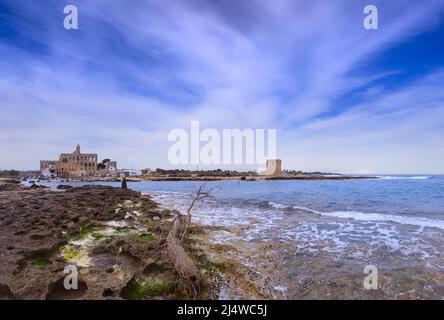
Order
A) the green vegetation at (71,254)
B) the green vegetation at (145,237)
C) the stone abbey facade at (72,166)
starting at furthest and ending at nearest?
the stone abbey facade at (72,166) < the green vegetation at (145,237) < the green vegetation at (71,254)

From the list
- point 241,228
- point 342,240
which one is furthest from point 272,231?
point 342,240

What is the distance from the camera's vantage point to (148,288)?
620 centimetres

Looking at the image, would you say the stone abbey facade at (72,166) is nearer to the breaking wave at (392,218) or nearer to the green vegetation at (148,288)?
the breaking wave at (392,218)

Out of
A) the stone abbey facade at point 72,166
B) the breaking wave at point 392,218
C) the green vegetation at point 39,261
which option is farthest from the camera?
the stone abbey facade at point 72,166

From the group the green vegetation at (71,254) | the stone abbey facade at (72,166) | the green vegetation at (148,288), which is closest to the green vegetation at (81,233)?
the green vegetation at (71,254)

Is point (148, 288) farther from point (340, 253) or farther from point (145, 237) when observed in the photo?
point (340, 253)

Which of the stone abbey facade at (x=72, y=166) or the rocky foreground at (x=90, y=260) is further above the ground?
the stone abbey facade at (x=72, y=166)

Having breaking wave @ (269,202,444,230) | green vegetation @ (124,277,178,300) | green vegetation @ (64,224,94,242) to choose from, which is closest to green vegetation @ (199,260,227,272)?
green vegetation @ (124,277,178,300)

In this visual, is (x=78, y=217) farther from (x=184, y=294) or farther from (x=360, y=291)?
(x=360, y=291)

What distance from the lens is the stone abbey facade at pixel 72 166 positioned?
10431cm

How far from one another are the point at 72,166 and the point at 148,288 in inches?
4623

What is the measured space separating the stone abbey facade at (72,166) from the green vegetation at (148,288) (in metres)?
108

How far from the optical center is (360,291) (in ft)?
21.7

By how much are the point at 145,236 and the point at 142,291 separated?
568cm
